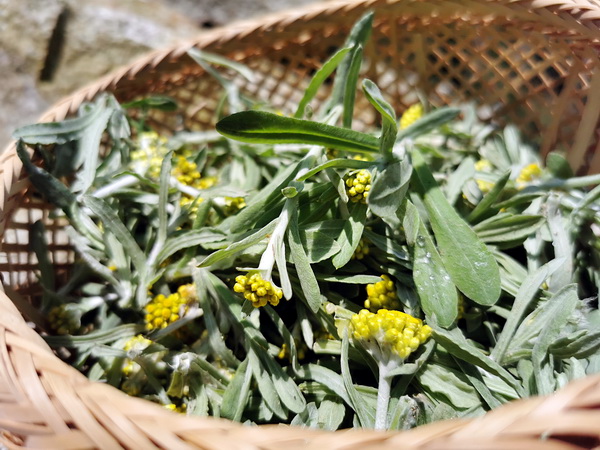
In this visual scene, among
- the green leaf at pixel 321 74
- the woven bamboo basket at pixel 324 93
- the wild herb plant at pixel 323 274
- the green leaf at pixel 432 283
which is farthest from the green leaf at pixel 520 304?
the green leaf at pixel 321 74

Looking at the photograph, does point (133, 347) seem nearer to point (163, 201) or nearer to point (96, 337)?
point (96, 337)

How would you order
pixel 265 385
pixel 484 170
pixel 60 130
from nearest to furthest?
pixel 265 385, pixel 60 130, pixel 484 170

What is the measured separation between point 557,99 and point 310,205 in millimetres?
690

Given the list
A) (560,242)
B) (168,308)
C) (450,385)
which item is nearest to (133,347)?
(168,308)

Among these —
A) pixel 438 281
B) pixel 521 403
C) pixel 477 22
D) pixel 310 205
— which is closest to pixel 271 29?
pixel 477 22

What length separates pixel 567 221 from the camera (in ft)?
3.15

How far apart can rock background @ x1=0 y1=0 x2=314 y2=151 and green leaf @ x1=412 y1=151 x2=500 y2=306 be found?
65.3 inches

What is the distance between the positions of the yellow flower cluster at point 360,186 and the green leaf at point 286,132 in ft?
0.23

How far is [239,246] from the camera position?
800mm

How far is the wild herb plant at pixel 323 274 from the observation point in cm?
80

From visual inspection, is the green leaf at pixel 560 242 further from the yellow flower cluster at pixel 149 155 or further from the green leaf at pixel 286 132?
the yellow flower cluster at pixel 149 155

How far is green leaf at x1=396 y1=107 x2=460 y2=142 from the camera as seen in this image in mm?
1077

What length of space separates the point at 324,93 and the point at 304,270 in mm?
915

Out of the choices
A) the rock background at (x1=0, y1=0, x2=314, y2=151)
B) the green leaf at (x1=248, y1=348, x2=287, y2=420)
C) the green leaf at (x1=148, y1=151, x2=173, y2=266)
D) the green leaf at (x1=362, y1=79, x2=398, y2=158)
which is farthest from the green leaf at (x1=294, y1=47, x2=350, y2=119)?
the rock background at (x1=0, y1=0, x2=314, y2=151)
